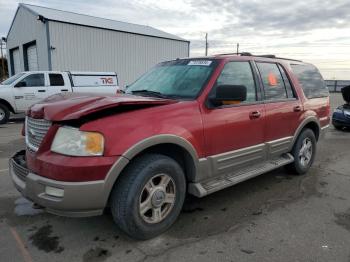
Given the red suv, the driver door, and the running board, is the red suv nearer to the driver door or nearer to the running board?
the running board

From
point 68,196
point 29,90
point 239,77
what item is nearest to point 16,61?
point 29,90

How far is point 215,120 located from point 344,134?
25.4 feet

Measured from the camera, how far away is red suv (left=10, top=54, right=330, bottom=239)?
10.0ft

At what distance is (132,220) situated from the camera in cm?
330

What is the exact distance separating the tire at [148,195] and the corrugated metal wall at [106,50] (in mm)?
19400

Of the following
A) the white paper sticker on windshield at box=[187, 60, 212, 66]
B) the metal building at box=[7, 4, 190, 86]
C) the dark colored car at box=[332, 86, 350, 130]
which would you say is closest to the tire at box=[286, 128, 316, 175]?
the white paper sticker on windshield at box=[187, 60, 212, 66]

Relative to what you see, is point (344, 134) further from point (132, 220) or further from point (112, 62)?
point (112, 62)

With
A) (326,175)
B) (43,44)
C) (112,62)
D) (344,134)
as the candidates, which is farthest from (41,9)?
(326,175)

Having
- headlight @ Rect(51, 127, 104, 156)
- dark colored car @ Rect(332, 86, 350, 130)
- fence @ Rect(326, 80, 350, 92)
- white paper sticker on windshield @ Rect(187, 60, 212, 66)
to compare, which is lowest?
fence @ Rect(326, 80, 350, 92)

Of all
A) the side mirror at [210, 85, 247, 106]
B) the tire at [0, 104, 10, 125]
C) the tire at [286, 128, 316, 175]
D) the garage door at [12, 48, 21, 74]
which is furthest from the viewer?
the garage door at [12, 48, 21, 74]

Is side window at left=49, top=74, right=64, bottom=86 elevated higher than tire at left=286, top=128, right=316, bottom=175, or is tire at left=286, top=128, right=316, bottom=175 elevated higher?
side window at left=49, top=74, right=64, bottom=86

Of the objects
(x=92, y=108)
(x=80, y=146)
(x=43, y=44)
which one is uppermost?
(x=43, y=44)

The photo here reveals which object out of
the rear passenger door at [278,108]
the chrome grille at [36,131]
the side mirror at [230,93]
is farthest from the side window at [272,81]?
the chrome grille at [36,131]

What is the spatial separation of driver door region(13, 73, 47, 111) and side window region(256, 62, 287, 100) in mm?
10262
